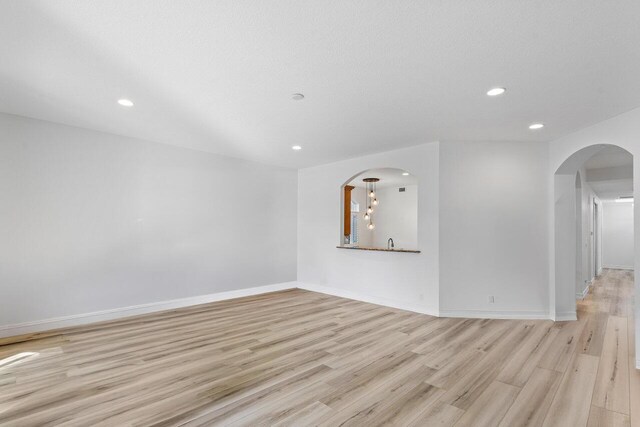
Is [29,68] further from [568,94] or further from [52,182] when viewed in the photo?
[568,94]

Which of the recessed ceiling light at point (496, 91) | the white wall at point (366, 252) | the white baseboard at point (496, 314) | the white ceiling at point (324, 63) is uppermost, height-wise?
the white ceiling at point (324, 63)

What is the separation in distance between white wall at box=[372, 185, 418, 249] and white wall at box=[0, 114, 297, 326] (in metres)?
5.58

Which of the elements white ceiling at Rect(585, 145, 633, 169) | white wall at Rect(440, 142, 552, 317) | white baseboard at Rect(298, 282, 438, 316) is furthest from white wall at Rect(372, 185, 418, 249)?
white wall at Rect(440, 142, 552, 317)

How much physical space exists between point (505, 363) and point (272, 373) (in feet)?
7.43

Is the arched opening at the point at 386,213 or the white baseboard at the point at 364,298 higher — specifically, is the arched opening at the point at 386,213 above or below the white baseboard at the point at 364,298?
above

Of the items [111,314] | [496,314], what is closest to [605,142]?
[496,314]

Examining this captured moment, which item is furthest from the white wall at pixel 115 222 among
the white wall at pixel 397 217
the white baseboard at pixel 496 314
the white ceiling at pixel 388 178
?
the white wall at pixel 397 217

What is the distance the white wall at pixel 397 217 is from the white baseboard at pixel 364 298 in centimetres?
473

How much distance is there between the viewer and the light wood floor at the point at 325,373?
2.14 meters

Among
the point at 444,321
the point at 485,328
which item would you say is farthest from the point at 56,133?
the point at 485,328

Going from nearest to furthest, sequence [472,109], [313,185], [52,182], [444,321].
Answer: [472,109] → [52,182] → [444,321] → [313,185]

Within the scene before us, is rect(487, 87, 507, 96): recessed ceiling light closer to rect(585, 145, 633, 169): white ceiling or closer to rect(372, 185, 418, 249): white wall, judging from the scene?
rect(585, 145, 633, 169): white ceiling

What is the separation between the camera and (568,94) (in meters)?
2.98

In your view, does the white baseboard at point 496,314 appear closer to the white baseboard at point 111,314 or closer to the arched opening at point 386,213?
the white baseboard at point 111,314
